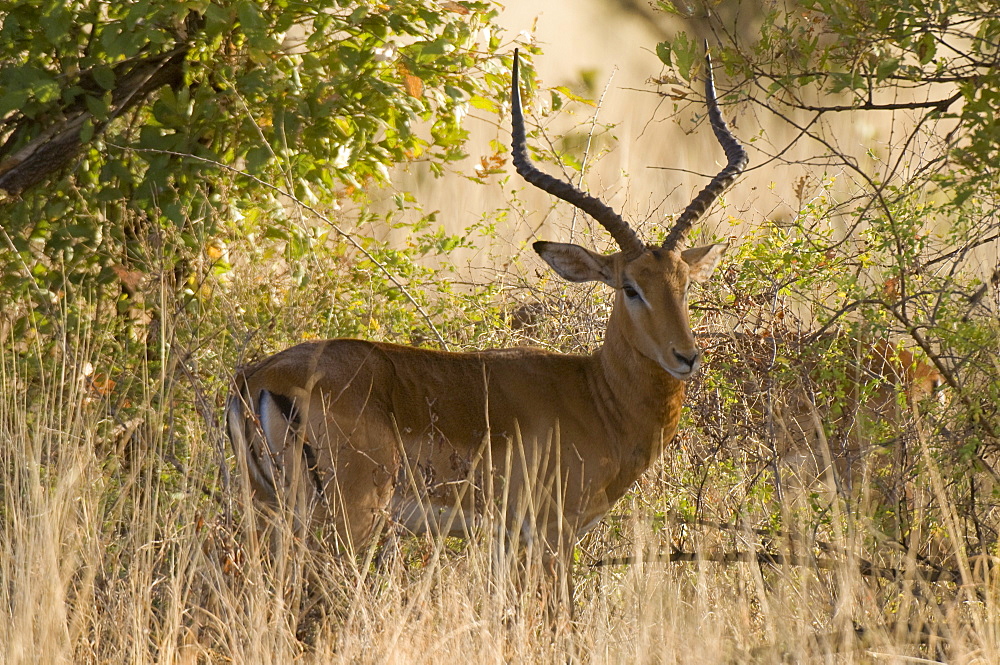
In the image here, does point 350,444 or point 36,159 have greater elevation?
point 36,159

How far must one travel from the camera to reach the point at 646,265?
203 inches

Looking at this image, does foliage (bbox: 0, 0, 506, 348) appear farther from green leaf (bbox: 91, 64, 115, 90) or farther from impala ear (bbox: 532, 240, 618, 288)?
impala ear (bbox: 532, 240, 618, 288)

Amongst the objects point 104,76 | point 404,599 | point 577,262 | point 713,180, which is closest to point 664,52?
point 713,180

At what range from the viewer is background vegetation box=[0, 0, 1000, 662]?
374 cm

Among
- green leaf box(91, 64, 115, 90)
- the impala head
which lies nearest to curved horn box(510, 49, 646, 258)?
the impala head

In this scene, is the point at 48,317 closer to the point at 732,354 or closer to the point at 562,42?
the point at 732,354

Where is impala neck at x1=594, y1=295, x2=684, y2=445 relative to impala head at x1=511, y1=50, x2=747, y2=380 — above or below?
below

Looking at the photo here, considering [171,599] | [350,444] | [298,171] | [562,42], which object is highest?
[562,42]

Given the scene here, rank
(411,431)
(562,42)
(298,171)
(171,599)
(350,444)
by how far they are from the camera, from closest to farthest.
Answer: (171,599), (350,444), (411,431), (298,171), (562,42)

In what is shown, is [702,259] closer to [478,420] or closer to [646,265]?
[646,265]

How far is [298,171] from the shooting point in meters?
5.83

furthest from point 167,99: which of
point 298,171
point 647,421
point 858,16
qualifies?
point 858,16

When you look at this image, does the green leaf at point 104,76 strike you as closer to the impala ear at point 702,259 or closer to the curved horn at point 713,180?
the curved horn at point 713,180

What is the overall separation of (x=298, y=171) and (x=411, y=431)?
5.89ft
